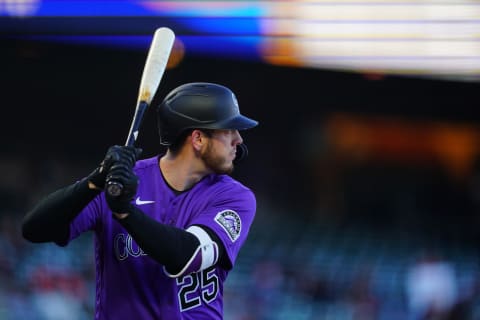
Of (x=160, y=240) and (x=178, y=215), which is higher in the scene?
(x=178, y=215)

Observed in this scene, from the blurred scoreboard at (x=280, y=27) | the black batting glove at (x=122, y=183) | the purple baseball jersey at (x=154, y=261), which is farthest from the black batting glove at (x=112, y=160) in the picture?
the blurred scoreboard at (x=280, y=27)

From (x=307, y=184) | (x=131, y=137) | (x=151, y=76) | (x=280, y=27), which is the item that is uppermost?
(x=307, y=184)

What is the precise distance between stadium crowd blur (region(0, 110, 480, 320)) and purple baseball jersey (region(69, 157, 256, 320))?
15.5ft

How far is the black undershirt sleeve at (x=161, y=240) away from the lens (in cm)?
254

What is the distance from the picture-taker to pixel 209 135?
290 centimetres

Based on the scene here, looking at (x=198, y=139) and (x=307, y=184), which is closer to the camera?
(x=198, y=139)

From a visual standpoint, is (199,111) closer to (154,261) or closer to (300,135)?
(154,261)

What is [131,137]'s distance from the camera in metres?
2.74

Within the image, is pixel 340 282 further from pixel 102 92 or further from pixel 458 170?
pixel 458 170

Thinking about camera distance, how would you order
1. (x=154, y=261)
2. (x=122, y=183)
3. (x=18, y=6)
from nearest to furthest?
(x=122, y=183), (x=154, y=261), (x=18, y=6)

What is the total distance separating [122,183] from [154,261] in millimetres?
431

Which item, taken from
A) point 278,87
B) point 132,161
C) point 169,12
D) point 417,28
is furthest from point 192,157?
point 278,87

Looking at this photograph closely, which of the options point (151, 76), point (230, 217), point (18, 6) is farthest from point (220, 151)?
point (18, 6)

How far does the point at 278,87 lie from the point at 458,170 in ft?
15.4
